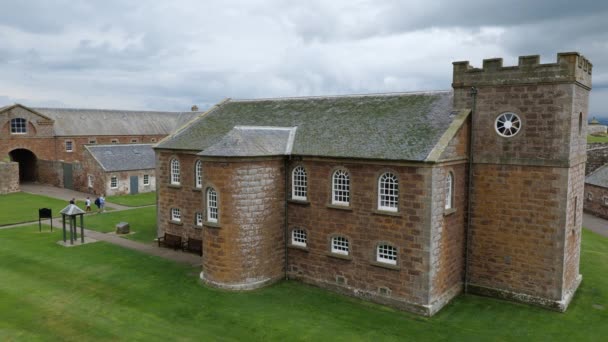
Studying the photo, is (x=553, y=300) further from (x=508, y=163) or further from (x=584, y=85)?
(x=584, y=85)

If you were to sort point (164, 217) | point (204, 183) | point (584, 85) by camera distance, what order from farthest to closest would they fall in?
1. point (164, 217)
2. point (204, 183)
3. point (584, 85)

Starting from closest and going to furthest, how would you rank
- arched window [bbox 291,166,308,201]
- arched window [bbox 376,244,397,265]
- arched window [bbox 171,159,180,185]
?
arched window [bbox 376,244,397,265] → arched window [bbox 291,166,308,201] → arched window [bbox 171,159,180,185]

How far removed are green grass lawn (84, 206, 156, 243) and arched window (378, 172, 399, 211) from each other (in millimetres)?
18086

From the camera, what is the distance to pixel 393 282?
20.9 m

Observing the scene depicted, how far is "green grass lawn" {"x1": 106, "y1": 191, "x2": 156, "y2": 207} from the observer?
46150mm

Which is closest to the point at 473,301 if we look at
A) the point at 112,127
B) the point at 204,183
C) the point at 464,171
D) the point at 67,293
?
the point at 464,171

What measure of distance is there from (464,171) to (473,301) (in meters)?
6.16

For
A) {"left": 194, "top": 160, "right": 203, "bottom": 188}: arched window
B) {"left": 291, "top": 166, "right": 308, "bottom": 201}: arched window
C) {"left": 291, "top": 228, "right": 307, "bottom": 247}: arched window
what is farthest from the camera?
{"left": 194, "top": 160, "right": 203, "bottom": 188}: arched window

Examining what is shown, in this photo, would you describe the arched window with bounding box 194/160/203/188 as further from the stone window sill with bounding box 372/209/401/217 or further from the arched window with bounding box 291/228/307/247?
the stone window sill with bounding box 372/209/401/217

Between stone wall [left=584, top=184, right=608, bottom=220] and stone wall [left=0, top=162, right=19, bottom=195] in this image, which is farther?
stone wall [left=0, top=162, right=19, bottom=195]

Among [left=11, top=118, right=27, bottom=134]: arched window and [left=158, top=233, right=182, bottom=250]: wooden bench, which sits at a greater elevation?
[left=11, top=118, right=27, bottom=134]: arched window

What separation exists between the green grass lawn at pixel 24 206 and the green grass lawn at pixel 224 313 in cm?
1441

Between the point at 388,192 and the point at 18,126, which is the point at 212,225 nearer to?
the point at 388,192

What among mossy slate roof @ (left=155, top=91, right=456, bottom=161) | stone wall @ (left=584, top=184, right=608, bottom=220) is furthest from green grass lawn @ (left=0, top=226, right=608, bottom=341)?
stone wall @ (left=584, top=184, right=608, bottom=220)
